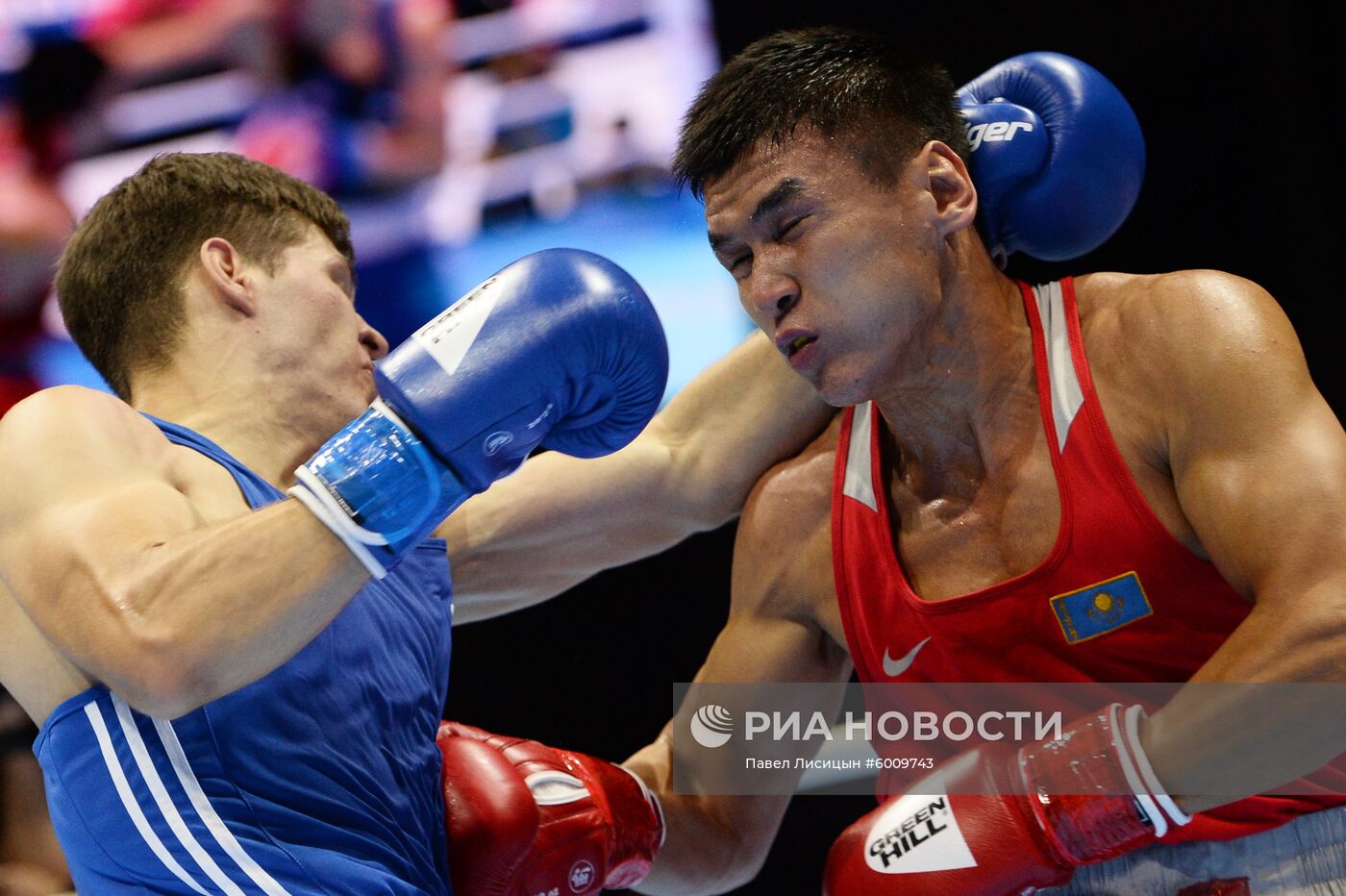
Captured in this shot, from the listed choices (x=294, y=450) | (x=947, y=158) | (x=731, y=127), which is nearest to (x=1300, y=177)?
(x=947, y=158)

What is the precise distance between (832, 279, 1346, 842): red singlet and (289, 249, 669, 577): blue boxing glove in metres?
0.65

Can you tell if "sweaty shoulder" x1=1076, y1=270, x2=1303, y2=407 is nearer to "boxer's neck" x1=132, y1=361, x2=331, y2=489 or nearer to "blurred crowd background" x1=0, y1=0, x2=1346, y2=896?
"boxer's neck" x1=132, y1=361, x2=331, y2=489

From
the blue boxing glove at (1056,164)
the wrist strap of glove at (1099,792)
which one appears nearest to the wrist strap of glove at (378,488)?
the wrist strap of glove at (1099,792)

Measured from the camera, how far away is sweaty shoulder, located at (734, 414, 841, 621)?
2533 mm

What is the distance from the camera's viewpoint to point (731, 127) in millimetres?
2301

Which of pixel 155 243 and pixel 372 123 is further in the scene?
pixel 372 123

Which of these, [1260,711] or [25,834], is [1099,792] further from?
[25,834]

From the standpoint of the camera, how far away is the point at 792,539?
8.45 feet

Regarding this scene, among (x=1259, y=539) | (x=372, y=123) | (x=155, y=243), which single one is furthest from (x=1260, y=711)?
(x=372, y=123)

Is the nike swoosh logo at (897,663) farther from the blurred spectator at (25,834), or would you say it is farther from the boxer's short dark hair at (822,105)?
the blurred spectator at (25,834)

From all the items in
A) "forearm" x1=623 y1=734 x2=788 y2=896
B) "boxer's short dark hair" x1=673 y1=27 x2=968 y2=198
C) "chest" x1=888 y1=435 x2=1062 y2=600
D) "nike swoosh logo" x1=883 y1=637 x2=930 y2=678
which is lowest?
"forearm" x1=623 y1=734 x2=788 y2=896

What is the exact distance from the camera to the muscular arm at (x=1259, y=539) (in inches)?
75.4

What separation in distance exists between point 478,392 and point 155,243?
3.08 ft

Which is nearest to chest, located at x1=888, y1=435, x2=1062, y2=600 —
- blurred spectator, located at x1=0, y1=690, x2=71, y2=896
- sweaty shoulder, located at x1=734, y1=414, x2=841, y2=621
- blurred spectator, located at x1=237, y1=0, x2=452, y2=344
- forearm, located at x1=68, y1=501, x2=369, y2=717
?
sweaty shoulder, located at x1=734, y1=414, x2=841, y2=621
